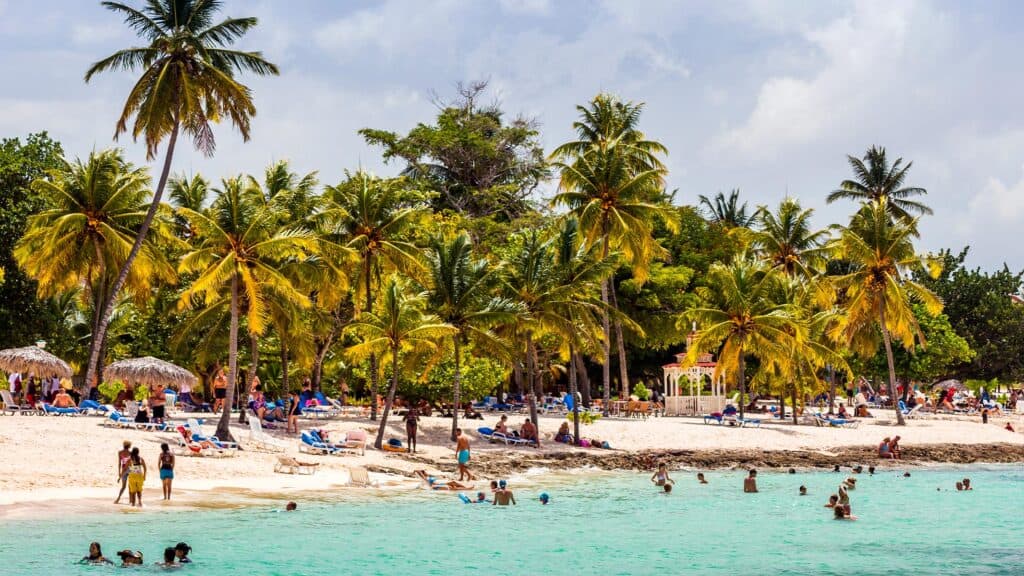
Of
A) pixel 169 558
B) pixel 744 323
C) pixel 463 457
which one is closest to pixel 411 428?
pixel 463 457

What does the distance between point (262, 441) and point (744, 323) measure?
20.3m

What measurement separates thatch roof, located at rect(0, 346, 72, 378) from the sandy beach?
2162 millimetres

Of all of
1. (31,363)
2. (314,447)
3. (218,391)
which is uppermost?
(31,363)

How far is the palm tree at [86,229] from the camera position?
3488 centimetres

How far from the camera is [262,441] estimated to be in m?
30.5

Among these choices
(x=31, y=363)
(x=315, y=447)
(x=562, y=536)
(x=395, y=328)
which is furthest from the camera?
(x=31, y=363)

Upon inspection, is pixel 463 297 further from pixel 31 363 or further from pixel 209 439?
pixel 31 363

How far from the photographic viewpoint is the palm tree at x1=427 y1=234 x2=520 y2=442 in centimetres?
3344

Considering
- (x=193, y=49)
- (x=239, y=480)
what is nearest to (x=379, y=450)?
(x=239, y=480)

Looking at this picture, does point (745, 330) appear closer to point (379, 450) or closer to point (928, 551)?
point (379, 450)

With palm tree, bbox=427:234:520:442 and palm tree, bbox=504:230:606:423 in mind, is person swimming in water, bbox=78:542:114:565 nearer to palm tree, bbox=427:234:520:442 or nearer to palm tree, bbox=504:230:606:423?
palm tree, bbox=427:234:520:442

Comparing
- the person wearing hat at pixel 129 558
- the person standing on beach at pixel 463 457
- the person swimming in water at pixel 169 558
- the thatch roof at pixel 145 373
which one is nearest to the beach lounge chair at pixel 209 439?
the thatch roof at pixel 145 373

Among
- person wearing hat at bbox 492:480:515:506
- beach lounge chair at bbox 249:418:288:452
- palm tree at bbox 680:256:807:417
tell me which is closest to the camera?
person wearing hat at bbox 492:480:515:506

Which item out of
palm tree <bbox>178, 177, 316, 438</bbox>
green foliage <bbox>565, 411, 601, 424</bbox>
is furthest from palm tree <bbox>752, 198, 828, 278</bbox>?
palm tree <bbox>178, 177, 316, 438</bbox>
